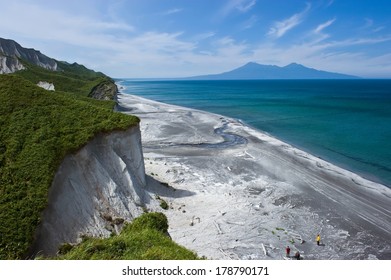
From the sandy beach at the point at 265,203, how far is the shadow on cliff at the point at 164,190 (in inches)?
4.1

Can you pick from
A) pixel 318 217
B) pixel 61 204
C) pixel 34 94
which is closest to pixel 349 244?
pixel 318 217

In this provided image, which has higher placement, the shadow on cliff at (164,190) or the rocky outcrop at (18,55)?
the rocky outcrop at (18,55)

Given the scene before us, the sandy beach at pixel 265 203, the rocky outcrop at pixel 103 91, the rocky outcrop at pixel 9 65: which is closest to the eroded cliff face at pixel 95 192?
the sandy beach at pixel 265 203

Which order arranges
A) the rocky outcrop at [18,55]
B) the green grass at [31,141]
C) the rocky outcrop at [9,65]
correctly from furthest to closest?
the rocky outcrop at [18,55], the rocky outcrop at [9,65], the green grass at [31,141]

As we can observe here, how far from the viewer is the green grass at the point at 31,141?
14844mm

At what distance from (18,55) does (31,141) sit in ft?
388

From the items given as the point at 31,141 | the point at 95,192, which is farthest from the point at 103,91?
the point at 95,192

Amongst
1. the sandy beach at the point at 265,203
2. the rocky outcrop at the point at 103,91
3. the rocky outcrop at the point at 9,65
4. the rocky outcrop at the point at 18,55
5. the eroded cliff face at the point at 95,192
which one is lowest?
the sandy beach at the point at 265,203

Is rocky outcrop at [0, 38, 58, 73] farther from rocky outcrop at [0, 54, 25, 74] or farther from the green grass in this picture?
the green grass

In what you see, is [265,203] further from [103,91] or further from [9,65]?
[9,65]

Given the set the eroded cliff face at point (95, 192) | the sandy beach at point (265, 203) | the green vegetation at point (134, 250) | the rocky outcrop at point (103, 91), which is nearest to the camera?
the green vegetation at point (134, 250)

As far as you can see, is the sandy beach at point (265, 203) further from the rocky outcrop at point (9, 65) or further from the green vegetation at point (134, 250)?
the rocky outcrop at point (9, 65)

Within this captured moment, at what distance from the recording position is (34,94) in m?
24.2

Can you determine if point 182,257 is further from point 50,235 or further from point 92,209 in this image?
point 92,209
